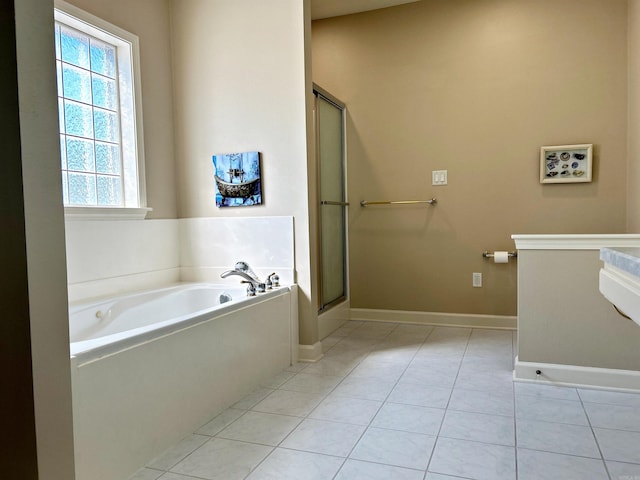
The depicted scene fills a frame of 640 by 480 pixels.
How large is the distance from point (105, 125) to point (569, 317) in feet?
9.24

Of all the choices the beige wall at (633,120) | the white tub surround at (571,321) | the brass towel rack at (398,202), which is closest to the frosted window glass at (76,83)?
the brass towel rack at (398,202)

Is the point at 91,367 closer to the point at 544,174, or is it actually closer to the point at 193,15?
the point at 193,15

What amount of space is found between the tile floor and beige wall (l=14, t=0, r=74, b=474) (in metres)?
0.82

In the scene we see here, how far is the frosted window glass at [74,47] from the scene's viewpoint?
101 inches

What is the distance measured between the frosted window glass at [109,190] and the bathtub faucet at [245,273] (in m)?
0.79

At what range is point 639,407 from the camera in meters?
2.17

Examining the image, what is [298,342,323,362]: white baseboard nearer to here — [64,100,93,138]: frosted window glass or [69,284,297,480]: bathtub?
[69,284,297,480]: bathtub

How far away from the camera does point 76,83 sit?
104 inches

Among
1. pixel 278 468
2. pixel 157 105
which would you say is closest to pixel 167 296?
pixel 157 105

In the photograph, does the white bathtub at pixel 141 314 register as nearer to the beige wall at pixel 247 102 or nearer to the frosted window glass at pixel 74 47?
the beige wall at pixel 247 102

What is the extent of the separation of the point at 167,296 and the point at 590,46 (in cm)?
335

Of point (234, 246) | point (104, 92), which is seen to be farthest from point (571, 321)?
point (104, 92)

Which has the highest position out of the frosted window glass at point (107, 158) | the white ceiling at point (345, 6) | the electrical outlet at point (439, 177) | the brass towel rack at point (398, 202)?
the white ceiling at point (345, 6)

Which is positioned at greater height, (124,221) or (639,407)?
(124,221)
